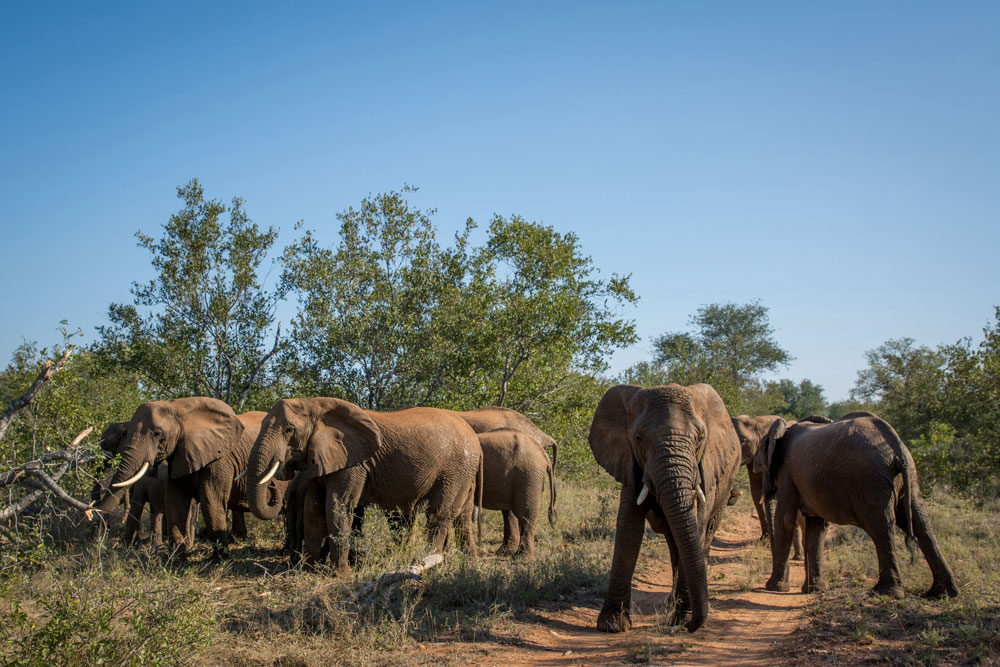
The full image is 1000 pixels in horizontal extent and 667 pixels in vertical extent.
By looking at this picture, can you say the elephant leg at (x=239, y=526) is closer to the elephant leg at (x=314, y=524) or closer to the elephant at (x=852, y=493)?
the elephant leg at (x=314, y=524)

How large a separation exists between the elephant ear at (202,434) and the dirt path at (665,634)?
628 cm

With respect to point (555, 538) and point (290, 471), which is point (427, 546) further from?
point (555, 538)

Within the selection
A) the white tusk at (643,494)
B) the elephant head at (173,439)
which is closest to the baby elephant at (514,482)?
the elephant head at (173,439)

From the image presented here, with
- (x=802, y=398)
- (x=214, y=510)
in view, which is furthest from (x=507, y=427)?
(x=802, y=398)

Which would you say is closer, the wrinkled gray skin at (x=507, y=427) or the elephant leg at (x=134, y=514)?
the elephant leg at (x=134, y=514)

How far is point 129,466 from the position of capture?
37.1 feet

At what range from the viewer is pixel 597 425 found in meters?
8.78

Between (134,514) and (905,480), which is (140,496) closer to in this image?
(134,514)

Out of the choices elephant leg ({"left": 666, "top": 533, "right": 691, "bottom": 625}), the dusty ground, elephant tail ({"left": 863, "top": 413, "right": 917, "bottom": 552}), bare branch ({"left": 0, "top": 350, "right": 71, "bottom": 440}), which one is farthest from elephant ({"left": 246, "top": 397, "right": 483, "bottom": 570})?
elephant tail ({"left": 863, "top": 413, "right": 917, "bottom": 552})

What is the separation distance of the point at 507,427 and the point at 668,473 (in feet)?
22.3

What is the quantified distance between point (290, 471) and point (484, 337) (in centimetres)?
591

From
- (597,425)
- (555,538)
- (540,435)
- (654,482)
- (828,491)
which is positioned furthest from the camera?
(540,435)

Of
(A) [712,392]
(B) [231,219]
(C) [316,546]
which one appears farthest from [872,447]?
(B) [231,219]

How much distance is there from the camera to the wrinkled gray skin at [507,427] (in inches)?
500
